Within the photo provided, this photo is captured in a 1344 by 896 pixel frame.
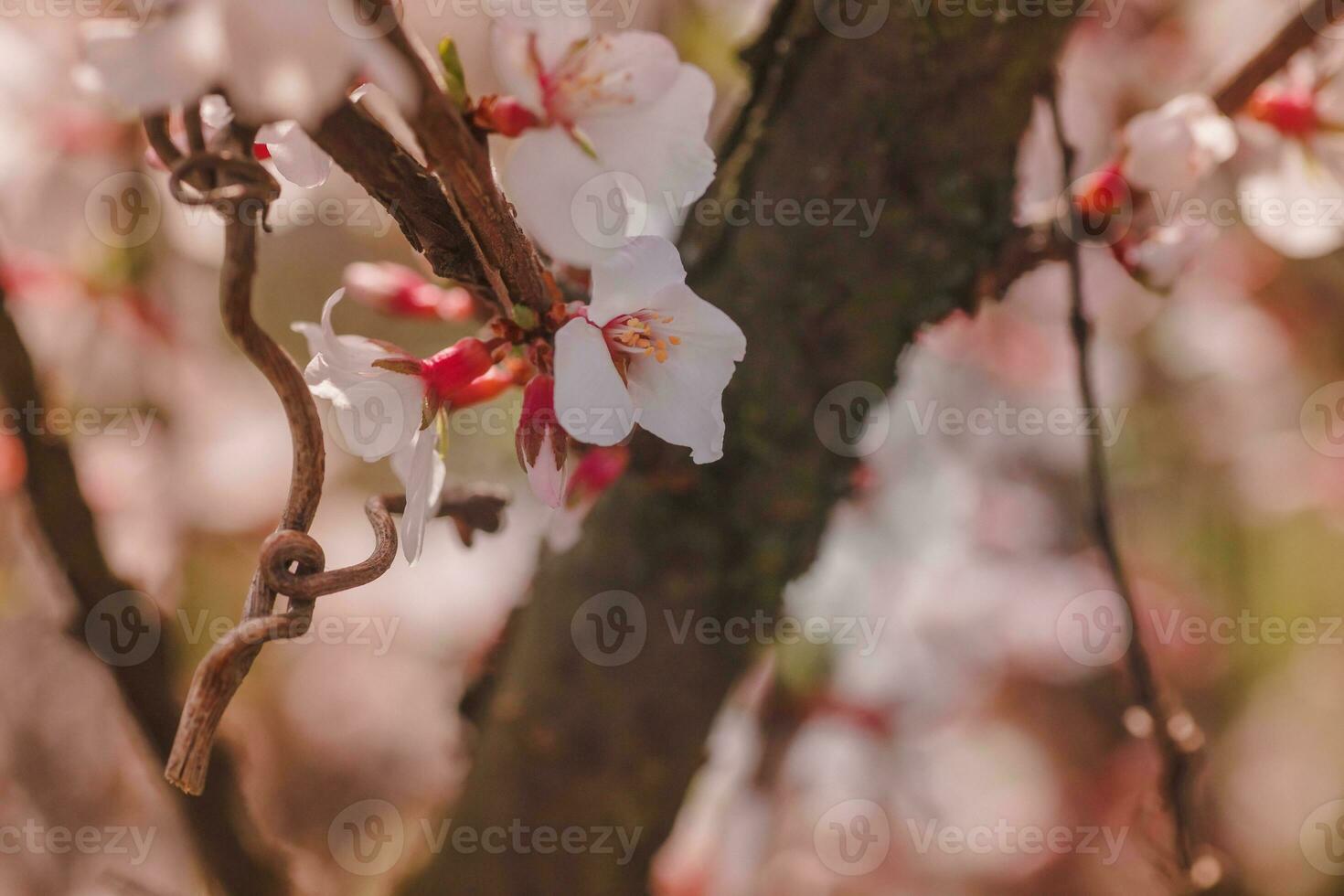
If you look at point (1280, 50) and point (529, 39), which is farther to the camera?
point (1280, 50)

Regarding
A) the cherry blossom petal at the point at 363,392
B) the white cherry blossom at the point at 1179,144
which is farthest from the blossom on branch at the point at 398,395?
the white cherry blossom at the point at 1179,144

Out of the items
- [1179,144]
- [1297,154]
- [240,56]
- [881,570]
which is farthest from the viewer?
[881,570]

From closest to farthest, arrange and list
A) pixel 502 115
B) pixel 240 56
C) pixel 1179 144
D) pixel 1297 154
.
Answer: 1. pixel 240 56
2. pixel 502 115
3. pixel 1179 144
4. pixel 1297 154

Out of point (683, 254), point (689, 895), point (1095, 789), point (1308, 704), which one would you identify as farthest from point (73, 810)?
point (1308, 704)

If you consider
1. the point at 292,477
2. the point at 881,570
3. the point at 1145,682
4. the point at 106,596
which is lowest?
the point at 881,570

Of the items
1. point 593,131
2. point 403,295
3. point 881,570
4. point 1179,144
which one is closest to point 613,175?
point 593,131

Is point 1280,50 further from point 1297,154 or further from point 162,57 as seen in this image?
point 162,57

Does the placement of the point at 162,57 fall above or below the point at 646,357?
above

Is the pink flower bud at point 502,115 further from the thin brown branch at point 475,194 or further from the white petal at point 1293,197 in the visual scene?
the white petal at point 1293,197
